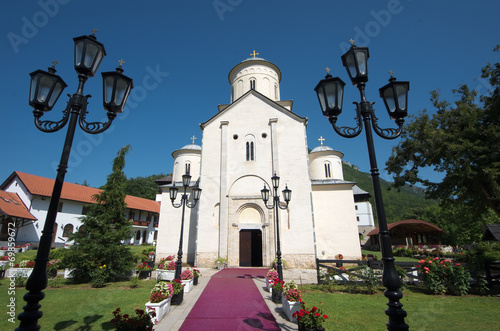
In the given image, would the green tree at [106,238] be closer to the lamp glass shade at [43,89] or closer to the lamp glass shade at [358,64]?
the lamp glass shade at [43,89]

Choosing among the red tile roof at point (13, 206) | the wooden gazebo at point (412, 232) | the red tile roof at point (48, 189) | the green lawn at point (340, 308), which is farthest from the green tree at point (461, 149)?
the red tile roof at point (13, 206)

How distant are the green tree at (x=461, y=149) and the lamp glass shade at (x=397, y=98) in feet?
44.8

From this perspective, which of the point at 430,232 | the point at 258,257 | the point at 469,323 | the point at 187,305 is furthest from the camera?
the point at 430,232

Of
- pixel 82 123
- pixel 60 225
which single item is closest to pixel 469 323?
pixel 82 123

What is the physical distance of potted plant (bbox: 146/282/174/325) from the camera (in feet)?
20.0

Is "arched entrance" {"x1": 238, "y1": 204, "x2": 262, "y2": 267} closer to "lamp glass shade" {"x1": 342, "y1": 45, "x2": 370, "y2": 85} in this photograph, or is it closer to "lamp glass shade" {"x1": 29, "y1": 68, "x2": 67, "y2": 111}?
"lamp glass shade" {"x1": 342, "y1": 45, "x2": 370, "y2": 85}

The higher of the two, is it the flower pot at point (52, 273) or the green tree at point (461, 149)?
the green tree at point (461, 149)

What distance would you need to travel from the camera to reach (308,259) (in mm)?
15969

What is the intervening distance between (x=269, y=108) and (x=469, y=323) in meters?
16.5

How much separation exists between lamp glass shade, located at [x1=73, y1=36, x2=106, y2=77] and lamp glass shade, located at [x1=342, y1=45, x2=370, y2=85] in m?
4.46

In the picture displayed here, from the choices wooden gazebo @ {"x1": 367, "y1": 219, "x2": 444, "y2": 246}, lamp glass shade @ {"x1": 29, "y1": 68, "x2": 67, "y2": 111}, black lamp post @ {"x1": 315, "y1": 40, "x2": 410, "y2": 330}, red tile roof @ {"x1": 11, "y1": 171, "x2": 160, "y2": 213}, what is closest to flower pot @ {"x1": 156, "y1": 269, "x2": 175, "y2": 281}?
lamp glass shade @ {"x1": 29, "y1": 68, "x2": 67, "y2": 111}

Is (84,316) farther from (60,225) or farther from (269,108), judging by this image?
(60,225)

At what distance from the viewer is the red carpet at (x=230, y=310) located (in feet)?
19.2

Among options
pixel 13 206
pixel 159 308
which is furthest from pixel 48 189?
pixel 159 308
